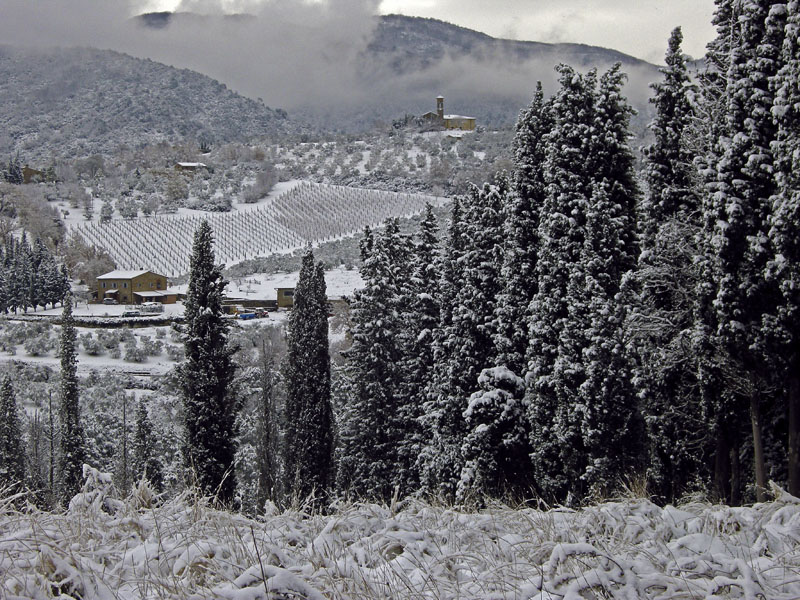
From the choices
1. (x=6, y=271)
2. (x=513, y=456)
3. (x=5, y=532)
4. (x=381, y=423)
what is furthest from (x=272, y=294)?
(x=5, y=532)

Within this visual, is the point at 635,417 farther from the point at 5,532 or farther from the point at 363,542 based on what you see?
the point at 5,532

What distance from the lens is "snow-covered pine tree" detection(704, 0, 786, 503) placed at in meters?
11.1

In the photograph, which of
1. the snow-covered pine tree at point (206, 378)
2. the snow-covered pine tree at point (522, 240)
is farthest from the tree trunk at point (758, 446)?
the snow-covered pine tree at point (206, 378)

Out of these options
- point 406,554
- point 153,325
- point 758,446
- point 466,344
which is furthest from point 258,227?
point 406,554

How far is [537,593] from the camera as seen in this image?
9.67ft

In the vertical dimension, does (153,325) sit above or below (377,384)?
below

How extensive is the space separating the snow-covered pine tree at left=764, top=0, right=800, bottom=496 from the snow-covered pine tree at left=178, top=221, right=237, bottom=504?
51.3 ft

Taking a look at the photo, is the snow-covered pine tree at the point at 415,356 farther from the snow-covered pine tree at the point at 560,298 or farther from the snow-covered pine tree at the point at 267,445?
the snow-covered pine tree at the point at 267,445

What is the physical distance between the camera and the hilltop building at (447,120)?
18312 centimetres

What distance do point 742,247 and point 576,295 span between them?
4.89 meters

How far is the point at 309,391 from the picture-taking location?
2562cm

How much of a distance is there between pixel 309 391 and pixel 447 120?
167763 mm

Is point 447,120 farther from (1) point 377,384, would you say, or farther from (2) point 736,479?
(2) point 736,479

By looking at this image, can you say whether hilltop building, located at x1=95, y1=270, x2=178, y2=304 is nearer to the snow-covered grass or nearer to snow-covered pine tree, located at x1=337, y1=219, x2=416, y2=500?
snow-covered pine tree, located at x1=337, y1=219, x2=416, y2=500
